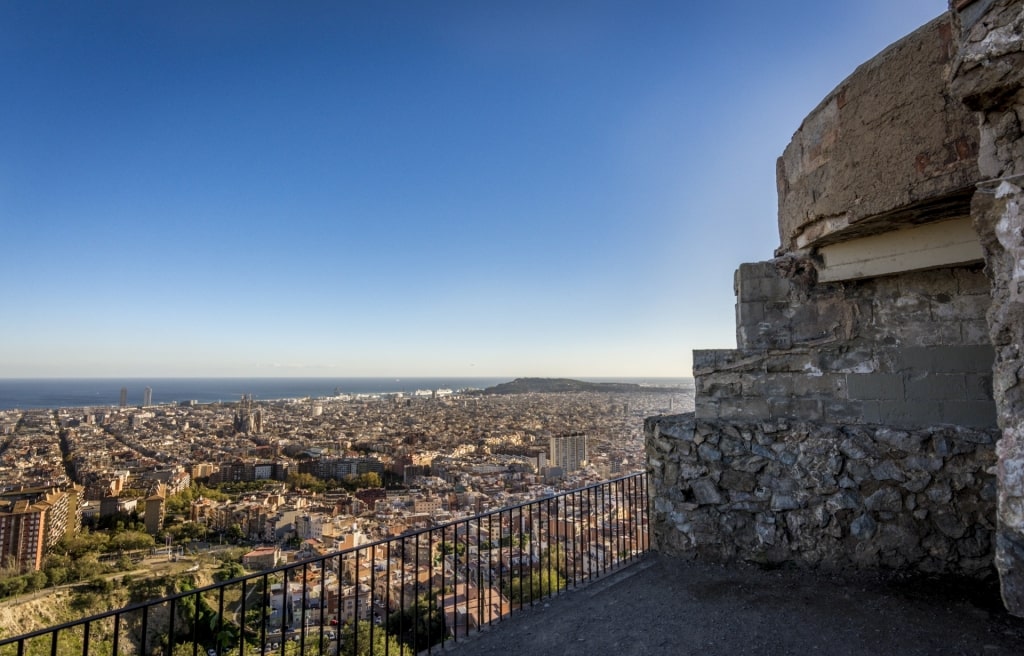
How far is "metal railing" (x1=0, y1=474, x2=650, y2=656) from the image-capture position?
3.29m

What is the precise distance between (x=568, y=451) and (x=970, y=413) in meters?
13.8

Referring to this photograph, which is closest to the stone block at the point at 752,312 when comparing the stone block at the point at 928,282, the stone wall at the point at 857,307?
the stone wall at the point at 857,307

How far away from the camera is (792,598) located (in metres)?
3.79

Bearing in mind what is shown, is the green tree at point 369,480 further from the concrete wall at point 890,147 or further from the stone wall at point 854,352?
the concrete wall at point 890,147

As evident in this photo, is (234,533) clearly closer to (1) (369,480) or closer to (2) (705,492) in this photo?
(1) (369,480)

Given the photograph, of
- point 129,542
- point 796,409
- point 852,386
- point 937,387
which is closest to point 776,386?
point 796,409

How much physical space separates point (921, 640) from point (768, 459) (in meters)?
1.58

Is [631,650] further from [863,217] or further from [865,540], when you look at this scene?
[863,217]

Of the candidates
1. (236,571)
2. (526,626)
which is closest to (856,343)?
(526,626)

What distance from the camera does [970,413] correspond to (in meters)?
3.72

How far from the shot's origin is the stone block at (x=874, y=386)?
3.98 m

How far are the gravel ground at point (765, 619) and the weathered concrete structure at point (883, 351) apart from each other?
311mm

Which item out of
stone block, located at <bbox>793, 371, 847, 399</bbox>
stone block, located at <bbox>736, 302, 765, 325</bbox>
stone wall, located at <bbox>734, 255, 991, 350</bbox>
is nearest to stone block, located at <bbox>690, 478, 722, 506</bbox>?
stone block, located at <bbox>793, 371, 847, 399</bbox>

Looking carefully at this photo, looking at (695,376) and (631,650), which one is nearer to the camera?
(631,650)
